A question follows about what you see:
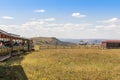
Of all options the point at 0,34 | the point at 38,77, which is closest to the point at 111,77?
the point at 38,77

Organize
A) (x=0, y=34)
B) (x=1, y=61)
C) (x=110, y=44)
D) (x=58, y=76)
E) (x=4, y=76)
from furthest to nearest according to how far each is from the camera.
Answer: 1. (x=110, y=44)
2. (x=1, y=61)
3. (x=0, y=34)
4. (x=58, y=76)
5. (x=4, y=76)

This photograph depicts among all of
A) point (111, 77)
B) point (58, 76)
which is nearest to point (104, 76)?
point (111, 77)

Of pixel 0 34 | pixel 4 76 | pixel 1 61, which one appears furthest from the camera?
pixel 1 61

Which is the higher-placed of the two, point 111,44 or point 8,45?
point 8,45

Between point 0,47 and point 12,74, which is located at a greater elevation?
point 0,47

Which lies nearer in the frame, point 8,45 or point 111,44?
point 8,45

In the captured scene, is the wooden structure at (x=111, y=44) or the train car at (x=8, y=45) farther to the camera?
the wooden structure at (x=111, y=44)

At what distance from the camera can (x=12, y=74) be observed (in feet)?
66.1

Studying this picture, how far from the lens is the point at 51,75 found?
21.2 m

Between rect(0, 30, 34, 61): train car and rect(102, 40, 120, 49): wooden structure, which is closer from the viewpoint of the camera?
rect(0, 30, 34, 61): train car

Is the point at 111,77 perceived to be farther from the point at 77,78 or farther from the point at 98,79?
the point at 77,78

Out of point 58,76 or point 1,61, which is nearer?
point 58,76

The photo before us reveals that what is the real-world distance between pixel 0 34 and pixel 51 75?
6661mm

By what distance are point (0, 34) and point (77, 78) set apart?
8.81m
